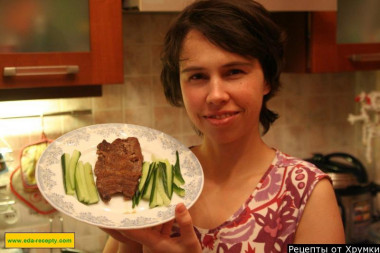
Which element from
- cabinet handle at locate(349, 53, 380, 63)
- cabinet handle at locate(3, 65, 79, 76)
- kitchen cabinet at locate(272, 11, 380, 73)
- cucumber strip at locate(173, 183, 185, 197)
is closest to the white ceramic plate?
cucumber strip at locate(173, 183, 185, 197)

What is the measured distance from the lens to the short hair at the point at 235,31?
104 centimetres

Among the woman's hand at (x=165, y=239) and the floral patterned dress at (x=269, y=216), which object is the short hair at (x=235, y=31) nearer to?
the floral patterned dress at (x=269, y=216)

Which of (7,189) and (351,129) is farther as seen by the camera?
(351,129)

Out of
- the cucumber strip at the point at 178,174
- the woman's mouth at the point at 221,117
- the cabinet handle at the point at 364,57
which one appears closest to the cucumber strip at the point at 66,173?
the cucumber strip at the point at 178,174

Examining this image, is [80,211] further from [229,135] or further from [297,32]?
[297,32]

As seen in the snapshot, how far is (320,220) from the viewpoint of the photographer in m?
1.04

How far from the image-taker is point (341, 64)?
69.9 inches

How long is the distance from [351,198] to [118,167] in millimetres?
1185

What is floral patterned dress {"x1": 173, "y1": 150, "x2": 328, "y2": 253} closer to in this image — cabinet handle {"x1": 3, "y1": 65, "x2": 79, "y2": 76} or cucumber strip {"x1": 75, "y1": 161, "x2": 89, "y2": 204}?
cucumber strip {"x1": 75, "y1": 161, "x2": 89, "y2": 204}

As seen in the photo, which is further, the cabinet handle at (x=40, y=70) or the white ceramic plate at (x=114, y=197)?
the cabinet handle at (x=40, y=70)

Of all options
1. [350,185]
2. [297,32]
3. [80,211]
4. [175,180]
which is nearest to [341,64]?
[297,32]

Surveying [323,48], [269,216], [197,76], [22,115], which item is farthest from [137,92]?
[269,216]

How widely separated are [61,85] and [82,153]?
390mm

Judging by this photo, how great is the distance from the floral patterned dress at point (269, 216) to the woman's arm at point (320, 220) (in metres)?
0.01
